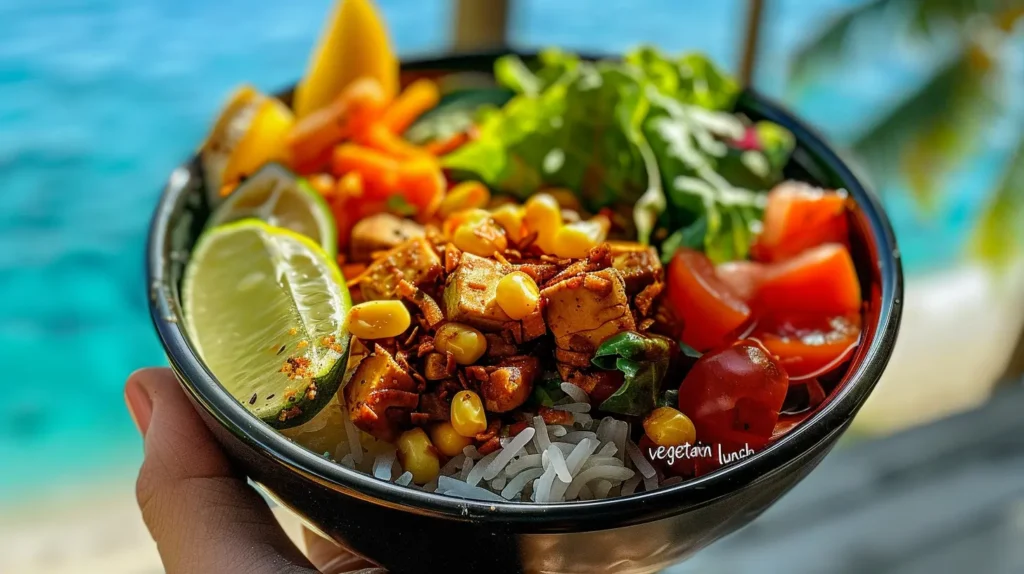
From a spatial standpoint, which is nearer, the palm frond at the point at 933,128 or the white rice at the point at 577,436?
the white rice at the point at 577,436

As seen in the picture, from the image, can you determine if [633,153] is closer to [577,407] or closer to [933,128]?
[577,407]

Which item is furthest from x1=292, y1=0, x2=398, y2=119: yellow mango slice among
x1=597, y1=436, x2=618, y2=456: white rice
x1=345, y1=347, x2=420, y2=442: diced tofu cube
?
x1=597, y1=436, x2=618, y2=456: white rice

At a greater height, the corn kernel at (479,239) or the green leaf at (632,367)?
the corn kernel at (479,239)

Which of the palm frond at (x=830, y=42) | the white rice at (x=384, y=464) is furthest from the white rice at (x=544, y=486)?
the palm frond at (x=830, y=42)

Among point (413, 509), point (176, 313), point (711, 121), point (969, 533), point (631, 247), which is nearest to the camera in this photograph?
point (413, 509)

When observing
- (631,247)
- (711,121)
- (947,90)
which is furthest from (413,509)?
(947,90)

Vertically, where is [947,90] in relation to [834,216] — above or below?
below

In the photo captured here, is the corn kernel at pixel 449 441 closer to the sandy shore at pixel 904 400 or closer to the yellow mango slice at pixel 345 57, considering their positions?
the yellow mango slice at pixel 345 57

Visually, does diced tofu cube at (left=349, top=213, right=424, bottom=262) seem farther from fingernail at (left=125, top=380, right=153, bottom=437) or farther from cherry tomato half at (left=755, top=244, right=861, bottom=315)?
cherry tomato half at (left=755, top=244, right=861, bottom=315)

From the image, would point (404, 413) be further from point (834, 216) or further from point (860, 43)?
point (860, 43)
